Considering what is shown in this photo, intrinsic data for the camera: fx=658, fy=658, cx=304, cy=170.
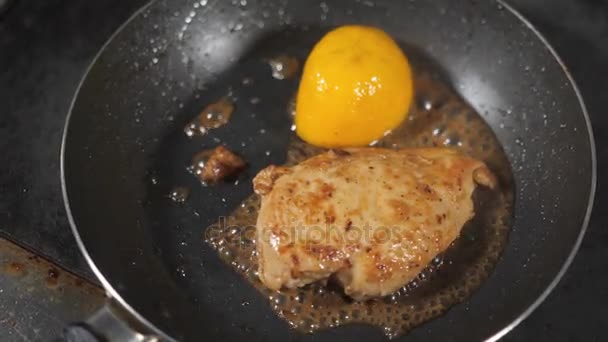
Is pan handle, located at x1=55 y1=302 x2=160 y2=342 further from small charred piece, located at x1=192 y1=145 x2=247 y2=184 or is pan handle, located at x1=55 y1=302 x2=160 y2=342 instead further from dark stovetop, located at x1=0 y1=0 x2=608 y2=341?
small charred piece, located at x1=192 y1=145 x2=247 y2=184

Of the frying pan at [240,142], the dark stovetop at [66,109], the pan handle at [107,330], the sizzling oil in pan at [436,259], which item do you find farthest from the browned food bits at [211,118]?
the pan handle at [107,330]

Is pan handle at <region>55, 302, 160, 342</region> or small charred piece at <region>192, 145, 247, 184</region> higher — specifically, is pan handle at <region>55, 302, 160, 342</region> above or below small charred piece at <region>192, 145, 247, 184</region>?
below

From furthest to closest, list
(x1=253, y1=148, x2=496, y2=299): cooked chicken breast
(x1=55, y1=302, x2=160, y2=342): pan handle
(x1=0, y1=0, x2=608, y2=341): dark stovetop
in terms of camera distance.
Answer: (x1=0, y1=0, x2=608, y2=341): dark stovetop → (x1=253, y1=148, x2=496, y2=299): cooked chicken breast → (x1=55, y1=302, x2=160, y2=342): pan handle

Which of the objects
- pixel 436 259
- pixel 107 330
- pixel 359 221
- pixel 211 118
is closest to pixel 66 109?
pixel 211 118

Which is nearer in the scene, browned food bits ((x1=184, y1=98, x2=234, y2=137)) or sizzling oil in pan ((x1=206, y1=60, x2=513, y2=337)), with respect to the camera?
sizzling oil in pan ((x1=206, y1=60, x2=513, y2=337))

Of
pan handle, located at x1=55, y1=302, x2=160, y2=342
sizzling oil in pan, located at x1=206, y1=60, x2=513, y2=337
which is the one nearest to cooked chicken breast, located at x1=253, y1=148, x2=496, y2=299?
sizzling oil in pan, located at x1=206, y1=60, x2=513, y2=337

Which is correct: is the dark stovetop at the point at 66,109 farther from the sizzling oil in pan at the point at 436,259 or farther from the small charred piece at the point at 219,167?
the small charred piece at the point at 219,167

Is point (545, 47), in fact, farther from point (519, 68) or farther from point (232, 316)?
point (232, 316)
